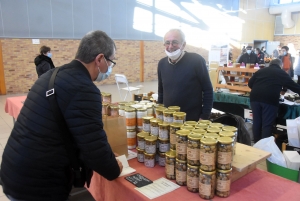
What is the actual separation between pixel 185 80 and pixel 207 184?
1344 mm

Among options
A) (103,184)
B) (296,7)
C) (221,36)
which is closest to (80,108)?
(103,184)

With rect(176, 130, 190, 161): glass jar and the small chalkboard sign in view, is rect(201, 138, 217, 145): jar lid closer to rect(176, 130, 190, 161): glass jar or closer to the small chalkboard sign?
rect(176, 130, 190, 161): glass jar

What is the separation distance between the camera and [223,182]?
1259 mm

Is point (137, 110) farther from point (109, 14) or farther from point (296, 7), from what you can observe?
point (296, 7)

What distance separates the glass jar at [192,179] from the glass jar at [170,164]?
13 centimetres

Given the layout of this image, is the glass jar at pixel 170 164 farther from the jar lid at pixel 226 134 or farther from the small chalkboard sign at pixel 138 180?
the jar lid at pixel 226 134

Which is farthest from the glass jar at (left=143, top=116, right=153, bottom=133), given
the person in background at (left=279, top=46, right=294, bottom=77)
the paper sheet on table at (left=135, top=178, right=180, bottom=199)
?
the person in background at (left=279, top=46, right=294, bottom=77)

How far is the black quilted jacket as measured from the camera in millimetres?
1188

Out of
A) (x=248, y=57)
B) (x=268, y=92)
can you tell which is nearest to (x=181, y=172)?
(x=268, y=92)

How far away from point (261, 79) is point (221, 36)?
11.9m

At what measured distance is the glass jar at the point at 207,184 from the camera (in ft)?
4.02

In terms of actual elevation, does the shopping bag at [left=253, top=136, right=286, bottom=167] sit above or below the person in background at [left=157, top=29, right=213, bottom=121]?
below

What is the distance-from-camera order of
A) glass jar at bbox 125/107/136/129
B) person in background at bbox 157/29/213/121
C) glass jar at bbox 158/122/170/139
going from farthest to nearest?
person in background at bbox 157/29/213/121, glass jar at bbox 125/107/136/129, glass jar at bbox 158/122/170/139

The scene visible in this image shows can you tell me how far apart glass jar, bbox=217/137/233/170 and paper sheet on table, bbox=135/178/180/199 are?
29cm
